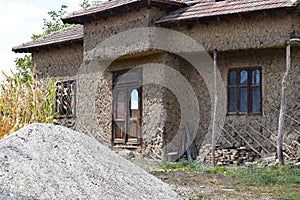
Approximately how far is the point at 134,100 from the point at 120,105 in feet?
1.69

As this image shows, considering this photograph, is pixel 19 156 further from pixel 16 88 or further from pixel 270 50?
pixel 270 50

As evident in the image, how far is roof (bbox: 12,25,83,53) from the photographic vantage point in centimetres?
1624

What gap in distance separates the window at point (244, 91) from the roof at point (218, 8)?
1.47m

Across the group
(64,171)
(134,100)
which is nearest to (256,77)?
(134,100)

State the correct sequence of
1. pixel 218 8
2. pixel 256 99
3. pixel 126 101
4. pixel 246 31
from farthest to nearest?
pixel 126 101 < pixel 256 99 < pixel 218 8 < pixel 246 31

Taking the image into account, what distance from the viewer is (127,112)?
48.0 ft

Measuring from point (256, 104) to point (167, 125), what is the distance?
7.10ft

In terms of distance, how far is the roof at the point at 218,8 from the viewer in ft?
38.1

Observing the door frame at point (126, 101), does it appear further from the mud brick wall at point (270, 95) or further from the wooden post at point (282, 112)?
the wooden post at point (282, 112)

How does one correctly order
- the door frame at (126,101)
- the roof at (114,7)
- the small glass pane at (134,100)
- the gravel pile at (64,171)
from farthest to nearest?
the small glass pane at (134,100)
the door frame at (126,101)
the roof at (114,7)
the gravel pile at (64,171)

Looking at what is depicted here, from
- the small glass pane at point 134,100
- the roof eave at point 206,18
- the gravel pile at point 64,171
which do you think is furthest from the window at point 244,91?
the gravel pile at point 64,171

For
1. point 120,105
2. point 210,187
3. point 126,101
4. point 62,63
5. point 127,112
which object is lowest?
point 210,187

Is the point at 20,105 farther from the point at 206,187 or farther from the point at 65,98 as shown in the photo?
the point at 65,98

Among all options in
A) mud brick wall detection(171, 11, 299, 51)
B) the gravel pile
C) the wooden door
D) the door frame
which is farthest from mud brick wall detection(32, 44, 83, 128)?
the gravel pile
